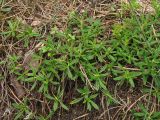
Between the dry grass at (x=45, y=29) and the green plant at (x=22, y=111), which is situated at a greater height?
the dry grass at (x=45, y=29)

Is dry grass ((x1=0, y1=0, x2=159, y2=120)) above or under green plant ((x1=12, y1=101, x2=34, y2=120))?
above

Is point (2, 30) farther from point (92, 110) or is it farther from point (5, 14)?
point (92, 110)

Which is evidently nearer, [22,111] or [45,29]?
[22,111]

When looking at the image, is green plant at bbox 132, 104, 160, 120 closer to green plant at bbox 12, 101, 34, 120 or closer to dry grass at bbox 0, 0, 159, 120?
dry grass at bbox 0, 0, 159, 120

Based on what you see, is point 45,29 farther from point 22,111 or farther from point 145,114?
point 145,114

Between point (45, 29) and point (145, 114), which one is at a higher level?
point (45, 29)

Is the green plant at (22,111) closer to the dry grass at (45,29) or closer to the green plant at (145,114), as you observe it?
the dry grass at (45,29)

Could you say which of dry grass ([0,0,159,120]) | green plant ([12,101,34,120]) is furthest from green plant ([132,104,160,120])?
green plant ([12,101,34,120])

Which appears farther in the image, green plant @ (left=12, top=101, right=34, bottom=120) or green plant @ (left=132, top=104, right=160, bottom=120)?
green plant @ (left=12, top=101, right=34, bottom=120)

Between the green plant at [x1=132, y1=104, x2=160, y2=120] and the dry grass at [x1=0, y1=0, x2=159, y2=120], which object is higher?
the dry grass at [x1=0, y1=0, x2=159, y2=120]

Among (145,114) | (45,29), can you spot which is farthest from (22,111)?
(145,114)


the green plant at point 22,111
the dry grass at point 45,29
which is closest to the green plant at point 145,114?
the dry grass at point 45,29

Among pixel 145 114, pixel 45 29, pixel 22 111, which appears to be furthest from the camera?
pixel 45 29

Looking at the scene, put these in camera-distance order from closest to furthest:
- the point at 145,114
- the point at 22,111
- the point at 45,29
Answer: the point at 145,114 < the point at 22,111 < the point at 45,29
